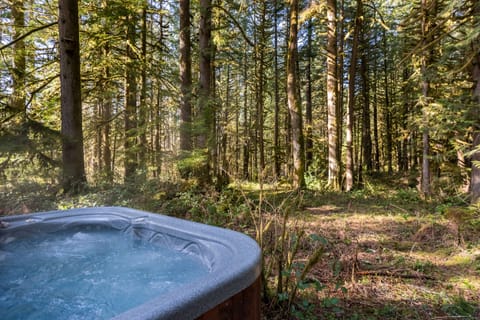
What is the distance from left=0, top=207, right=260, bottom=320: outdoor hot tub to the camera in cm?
146

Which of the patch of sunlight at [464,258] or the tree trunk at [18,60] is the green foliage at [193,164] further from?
the tree trunk at [18,60]

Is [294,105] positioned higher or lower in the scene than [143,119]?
higher

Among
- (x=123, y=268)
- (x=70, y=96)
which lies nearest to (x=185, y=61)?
(x=70, y=96)

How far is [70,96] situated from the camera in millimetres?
6031

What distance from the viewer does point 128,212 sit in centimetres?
368

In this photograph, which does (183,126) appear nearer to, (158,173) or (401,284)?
(158,173)

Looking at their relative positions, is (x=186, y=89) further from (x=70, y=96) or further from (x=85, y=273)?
(x=85, y=273)

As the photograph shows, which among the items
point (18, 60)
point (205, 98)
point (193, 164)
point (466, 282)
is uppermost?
point (18, 60)

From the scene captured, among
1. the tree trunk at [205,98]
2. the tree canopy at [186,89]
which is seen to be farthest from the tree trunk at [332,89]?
the tree trunk at [205,98]

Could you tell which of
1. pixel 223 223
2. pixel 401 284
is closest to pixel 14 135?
pixel 223 223

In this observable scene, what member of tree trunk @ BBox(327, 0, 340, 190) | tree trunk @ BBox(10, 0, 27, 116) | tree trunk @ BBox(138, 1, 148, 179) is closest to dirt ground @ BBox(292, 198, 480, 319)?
tree trunk @ BBox(327, 0, 340, 190)

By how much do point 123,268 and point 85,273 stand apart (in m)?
0.38

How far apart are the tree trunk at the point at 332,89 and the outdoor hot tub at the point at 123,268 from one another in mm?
6103

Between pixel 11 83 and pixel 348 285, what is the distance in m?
8.53
